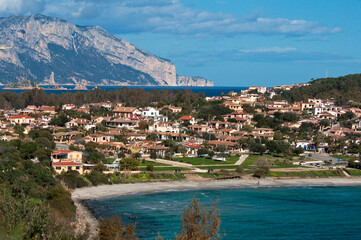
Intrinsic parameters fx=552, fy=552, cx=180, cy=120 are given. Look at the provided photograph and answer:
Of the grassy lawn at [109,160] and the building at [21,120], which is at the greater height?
the building at [21,120]

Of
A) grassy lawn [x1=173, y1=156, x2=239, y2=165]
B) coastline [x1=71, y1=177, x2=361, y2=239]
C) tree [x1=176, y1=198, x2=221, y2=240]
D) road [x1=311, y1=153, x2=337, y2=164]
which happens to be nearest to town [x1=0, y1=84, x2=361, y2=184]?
grassy lawn [x1=173, y1=156, x2=239, y2=165]

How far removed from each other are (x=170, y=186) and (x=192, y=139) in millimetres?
20957

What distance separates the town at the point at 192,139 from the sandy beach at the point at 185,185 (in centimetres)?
116

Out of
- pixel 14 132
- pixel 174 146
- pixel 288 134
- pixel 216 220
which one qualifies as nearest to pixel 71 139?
pixel 14 132

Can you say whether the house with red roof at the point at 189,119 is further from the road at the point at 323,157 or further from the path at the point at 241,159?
the road at the point at 323,157

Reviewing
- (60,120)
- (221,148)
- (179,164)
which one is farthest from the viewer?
(60,120)

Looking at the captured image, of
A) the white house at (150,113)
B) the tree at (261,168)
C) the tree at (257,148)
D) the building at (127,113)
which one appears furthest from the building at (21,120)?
the tree at (261,168)

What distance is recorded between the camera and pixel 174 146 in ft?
178

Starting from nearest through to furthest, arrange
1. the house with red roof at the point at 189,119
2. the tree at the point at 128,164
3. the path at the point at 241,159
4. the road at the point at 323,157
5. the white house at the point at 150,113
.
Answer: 1. the tree at the point at 128,164
2. the path at the point at 241,159
3. the road at the point at 323,157
4. the house with red roof at the point at 189,119
5. the white house at the point at 150,113

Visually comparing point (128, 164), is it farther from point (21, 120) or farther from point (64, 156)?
point (21, 120)

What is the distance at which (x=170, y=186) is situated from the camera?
41.9 metres

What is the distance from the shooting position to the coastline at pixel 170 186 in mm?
34566

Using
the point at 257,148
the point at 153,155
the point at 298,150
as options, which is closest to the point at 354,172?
the point at 298,150

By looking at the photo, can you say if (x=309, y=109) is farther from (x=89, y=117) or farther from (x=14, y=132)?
Answer: (x=14, y=132)
